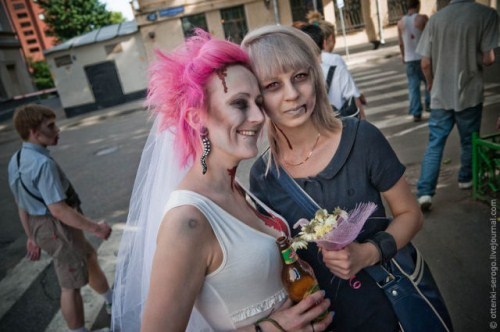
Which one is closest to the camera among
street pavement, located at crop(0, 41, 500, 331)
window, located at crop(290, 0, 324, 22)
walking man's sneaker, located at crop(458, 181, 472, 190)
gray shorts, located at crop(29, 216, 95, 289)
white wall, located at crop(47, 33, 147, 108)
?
street pavement, located at crop(0, 41, 500, 331)

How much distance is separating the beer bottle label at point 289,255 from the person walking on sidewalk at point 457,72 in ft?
9.82

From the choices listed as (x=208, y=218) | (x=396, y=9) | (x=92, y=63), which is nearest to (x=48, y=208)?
(x=208, y=218)

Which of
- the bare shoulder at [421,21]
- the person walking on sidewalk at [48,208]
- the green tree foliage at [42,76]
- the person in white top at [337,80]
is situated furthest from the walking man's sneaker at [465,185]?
the green tree foliage at [42,76]

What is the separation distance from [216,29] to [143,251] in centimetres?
2179

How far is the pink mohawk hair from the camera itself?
1444 millimetres

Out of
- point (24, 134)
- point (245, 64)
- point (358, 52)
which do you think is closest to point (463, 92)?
point (245, 64)

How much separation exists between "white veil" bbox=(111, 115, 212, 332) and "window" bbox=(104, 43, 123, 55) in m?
21.1

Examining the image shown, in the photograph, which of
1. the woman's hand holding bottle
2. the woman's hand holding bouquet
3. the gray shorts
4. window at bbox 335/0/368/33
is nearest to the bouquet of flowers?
the woman's hand holding bouquet

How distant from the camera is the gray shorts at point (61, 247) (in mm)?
3059

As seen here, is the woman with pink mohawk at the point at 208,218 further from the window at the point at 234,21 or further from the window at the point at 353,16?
the window at the point at 353,16

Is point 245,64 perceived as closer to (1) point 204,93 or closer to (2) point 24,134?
(1) point 204,93

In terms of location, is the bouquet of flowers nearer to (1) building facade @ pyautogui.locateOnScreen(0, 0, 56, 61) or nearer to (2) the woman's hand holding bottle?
(2) the woman's hand holding bottle

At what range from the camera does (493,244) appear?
3.01 metres

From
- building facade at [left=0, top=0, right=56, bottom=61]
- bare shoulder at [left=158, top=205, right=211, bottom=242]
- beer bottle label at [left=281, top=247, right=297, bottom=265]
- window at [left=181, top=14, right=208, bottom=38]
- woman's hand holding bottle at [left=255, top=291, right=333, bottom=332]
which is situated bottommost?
woman's hand holding bottle at [left=255, top=291, right=333, bottom=332]
